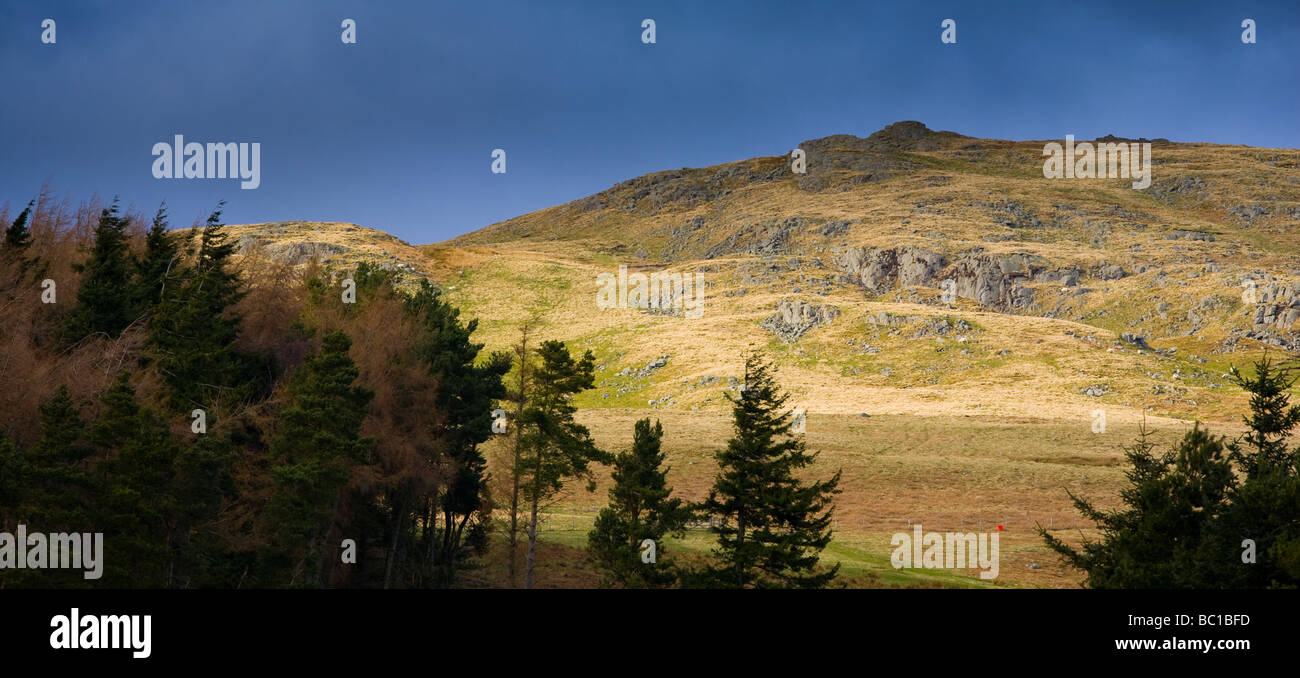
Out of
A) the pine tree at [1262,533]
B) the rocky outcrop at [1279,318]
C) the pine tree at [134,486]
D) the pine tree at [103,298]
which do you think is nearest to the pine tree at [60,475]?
the pine tree at [134,486]

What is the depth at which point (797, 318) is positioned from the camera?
16862cm

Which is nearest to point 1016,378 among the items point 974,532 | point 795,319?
point 795,319

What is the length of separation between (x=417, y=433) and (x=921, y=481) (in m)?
54.1

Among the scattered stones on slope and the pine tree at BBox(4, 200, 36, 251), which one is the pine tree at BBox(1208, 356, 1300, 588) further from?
the scattered stones on slope

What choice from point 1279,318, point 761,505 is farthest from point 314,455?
point 1279,318

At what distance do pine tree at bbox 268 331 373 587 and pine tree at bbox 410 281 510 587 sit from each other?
992 centimetres

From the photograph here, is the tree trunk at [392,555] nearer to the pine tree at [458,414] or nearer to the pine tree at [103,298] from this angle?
the pine tree at [458,414]

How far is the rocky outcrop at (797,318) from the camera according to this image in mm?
165125

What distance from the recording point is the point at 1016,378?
130875 millimetres

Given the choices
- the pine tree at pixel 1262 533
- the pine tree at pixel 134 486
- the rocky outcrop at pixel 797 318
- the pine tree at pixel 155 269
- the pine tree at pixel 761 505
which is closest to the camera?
the pine tree at pixel 1262 533

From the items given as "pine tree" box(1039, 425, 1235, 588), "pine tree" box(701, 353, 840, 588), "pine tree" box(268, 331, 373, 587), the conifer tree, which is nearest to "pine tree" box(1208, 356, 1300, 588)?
"pine tree" box(1039, 425, 1235, 588)

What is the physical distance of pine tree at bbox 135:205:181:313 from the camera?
131 ft

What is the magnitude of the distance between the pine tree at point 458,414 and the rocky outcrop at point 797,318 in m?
118

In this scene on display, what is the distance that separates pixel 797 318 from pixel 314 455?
143793 mm
